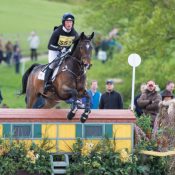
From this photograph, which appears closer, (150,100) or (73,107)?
(73,107)

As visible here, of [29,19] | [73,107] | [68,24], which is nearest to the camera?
[73,107]

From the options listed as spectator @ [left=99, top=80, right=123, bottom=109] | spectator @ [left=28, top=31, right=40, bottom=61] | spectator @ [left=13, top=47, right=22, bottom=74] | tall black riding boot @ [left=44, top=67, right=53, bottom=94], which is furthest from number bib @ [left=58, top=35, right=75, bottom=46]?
spectator @ [left=28, top=31, right=40, bottom=61]

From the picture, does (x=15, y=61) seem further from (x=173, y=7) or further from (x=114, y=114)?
(x=114, y=114)

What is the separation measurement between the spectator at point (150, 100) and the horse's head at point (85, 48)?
8.64 ft

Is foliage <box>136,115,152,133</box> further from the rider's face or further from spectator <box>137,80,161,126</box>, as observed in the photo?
the rider's face

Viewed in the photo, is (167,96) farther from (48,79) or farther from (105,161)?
(105,161)

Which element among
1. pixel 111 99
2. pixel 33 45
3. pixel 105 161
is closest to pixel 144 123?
pixel 105 161

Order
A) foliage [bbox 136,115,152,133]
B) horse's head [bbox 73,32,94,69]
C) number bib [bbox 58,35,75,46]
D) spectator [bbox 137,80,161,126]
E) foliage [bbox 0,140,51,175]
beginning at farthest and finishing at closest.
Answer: spectator [bbox 137,80,161,126], number bib [bbox 58,35,75,46], foliage [bbox 136,115,152,133], horse's head [bbox 73,32,94,69], foliage [bbox 0,140,51,175]

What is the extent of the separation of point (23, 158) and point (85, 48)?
2.54 m

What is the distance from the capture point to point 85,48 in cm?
1808

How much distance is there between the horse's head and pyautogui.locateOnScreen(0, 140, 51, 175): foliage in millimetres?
2000

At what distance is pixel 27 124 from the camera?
17.1 metres

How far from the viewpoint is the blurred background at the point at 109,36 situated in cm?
2927

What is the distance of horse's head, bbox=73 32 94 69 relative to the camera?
18.0 meters
